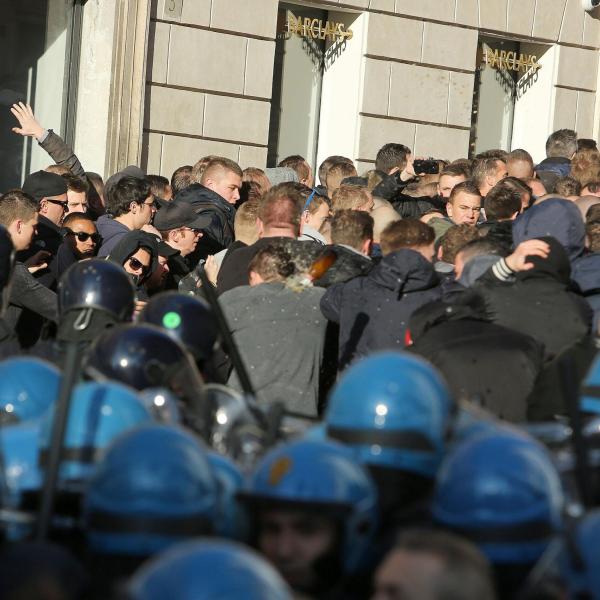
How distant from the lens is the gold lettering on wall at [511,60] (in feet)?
56.1

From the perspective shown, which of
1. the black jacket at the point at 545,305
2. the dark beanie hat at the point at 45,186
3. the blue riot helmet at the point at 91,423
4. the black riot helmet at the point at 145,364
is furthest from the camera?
the dark beanie hat at the point at 45,186

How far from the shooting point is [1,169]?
543 inches

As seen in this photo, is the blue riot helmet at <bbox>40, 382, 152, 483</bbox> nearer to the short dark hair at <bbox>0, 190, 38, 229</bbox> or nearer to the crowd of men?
the crowd of men

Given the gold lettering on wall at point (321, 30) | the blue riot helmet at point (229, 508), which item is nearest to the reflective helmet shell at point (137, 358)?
the blue riot helmet at point (229, 508)

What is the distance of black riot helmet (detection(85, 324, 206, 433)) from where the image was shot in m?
5.01

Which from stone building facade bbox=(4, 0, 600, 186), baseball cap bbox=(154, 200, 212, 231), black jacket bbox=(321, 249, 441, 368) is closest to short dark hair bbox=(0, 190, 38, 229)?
baseball cap bbox=(154, 200, 212, 231)

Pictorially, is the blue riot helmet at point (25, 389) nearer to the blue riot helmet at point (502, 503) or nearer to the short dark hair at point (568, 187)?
the blue riot helmet at point (502, 503)

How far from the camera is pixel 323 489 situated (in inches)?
139

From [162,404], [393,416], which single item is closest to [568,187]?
[162,404]

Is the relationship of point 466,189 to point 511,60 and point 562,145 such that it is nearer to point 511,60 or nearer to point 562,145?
point 562,145

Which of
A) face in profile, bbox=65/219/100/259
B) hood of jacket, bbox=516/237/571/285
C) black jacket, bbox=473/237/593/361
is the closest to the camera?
black jacket, bbox=473/237/593/361

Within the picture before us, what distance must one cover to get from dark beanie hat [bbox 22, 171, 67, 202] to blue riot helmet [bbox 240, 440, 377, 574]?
532cm

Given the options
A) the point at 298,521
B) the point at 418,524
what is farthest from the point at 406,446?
the point at 298,521

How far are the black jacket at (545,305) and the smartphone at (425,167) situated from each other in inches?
204
